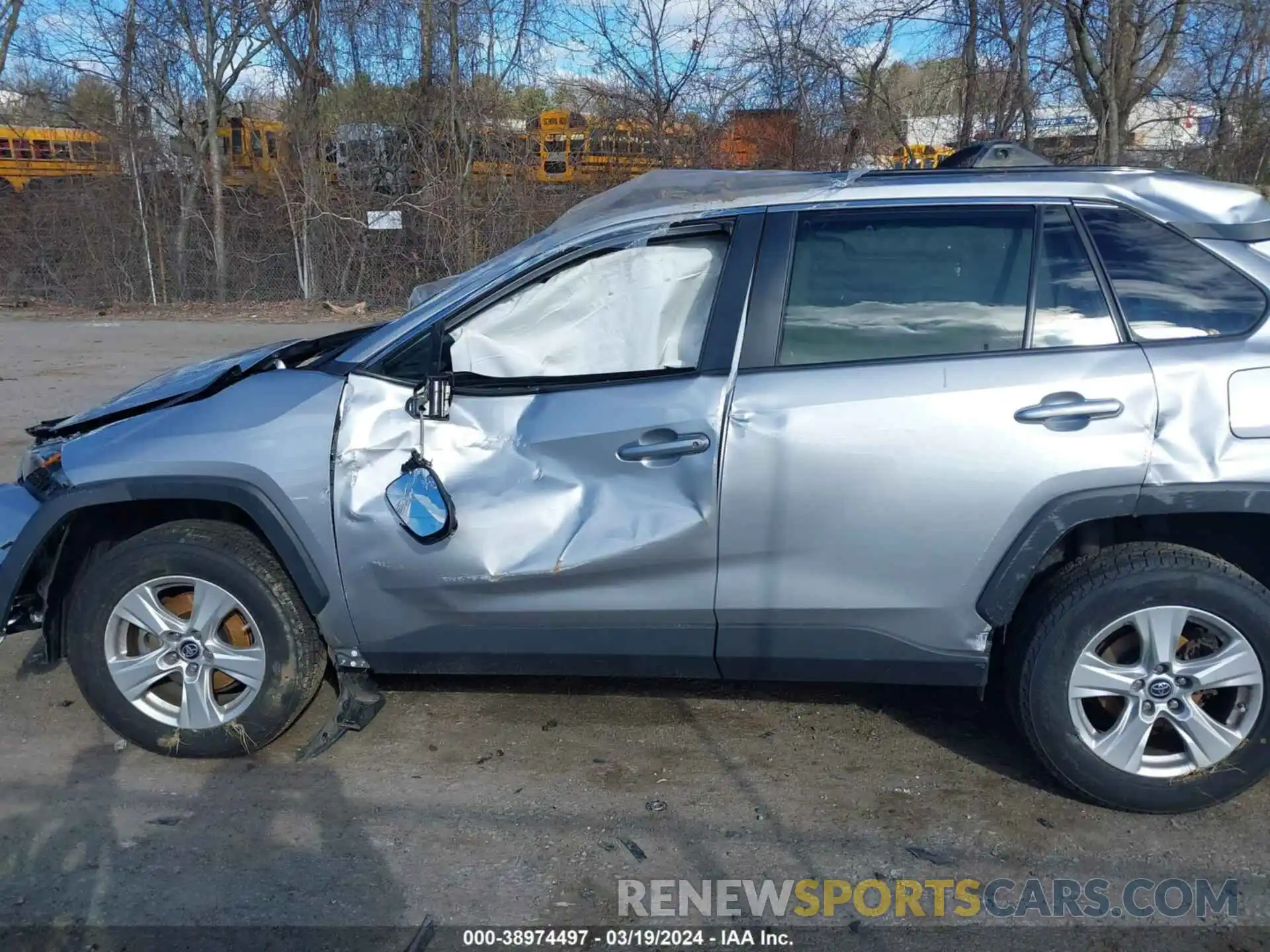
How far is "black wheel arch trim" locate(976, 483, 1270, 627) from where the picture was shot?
315 cm

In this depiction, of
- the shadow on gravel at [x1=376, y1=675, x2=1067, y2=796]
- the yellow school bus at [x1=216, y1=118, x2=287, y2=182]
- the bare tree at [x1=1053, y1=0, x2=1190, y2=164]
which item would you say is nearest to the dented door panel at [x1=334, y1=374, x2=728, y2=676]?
the shadow on gravel at [x1=376, y1=675, x2=1067, y2=796]

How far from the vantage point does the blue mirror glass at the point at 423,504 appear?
3.41m

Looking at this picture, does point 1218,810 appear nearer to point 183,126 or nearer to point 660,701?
point 660,701

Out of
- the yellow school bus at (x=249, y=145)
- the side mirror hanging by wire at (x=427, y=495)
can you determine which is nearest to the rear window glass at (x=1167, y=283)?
the side mirror hanging by wire at (x=427, y=495)

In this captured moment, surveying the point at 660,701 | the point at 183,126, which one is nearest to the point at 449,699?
the point at 660,701

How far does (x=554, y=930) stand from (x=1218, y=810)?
2185 millimetres

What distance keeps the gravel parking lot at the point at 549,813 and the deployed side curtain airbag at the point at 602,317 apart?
1399mm

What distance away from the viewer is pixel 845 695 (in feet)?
14.0

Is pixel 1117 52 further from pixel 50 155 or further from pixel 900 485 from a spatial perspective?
pixel 50 155

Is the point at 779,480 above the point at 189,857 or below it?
above

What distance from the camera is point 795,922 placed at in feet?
9.59

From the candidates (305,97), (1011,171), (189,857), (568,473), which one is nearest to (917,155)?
(305,97)

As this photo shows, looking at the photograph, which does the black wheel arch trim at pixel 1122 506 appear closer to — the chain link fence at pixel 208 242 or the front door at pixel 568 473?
the front door at pixel 568 473

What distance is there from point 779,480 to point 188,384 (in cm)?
220
